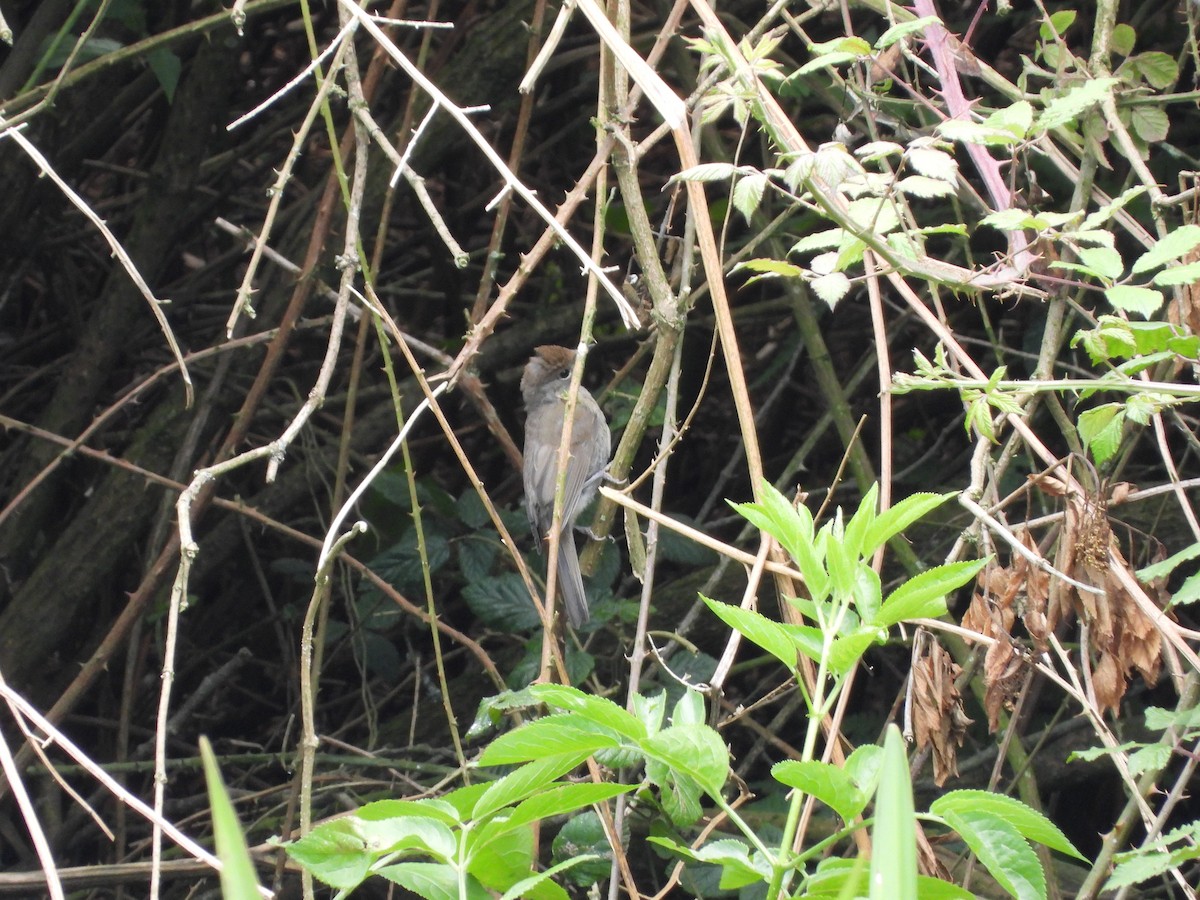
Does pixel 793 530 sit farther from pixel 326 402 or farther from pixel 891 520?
pixel 326 402

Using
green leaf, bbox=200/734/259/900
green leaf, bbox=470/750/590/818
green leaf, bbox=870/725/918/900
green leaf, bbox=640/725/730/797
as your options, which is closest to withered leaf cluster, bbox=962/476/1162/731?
green leaf, bbox=640/725/730/797

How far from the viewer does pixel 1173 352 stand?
5.50 ft

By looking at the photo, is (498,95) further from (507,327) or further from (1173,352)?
Answer: (1173,352)

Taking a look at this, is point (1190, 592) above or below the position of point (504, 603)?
above

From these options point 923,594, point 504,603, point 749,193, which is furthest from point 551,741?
point 504,603

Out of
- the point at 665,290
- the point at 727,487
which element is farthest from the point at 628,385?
the point at 665,290

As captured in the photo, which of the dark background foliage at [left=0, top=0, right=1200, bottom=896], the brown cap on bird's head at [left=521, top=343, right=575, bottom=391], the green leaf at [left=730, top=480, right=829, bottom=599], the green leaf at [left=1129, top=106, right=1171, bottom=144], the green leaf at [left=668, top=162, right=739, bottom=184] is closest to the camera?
the green leaf at [left=730, top=480, right=829, bottom=599]

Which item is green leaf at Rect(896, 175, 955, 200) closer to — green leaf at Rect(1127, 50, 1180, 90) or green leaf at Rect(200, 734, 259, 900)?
green leaf at Rect(1127, 50, 1180, 90)

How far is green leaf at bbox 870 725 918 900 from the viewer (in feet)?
3.00

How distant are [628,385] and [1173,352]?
2.32 m

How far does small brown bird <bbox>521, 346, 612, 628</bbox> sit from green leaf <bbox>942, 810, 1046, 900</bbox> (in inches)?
107

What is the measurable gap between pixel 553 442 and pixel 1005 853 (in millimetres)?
3553

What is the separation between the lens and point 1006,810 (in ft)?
4.06

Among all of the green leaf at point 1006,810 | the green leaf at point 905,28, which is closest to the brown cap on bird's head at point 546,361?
the green leaf at point 905,28
